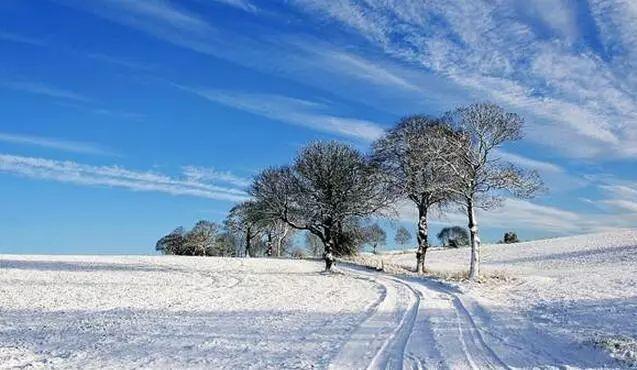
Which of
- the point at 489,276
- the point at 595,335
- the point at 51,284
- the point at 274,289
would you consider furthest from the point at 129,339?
the point at 489,276

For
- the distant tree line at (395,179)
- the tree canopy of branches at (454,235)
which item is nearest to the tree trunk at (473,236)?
the distant tree line at (395,179)

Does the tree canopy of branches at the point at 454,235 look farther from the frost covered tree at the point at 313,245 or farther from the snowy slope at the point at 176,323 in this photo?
the snowy slope at the point at 176,323

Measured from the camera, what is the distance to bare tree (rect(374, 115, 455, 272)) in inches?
1320

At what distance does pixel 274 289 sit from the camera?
1086 inches

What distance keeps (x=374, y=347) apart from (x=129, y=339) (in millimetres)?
5553

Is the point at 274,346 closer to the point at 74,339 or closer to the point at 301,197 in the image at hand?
the point at 74,339

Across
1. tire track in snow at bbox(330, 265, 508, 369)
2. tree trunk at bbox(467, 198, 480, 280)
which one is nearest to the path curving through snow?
tire track in snow at bbox(330, 265, 508, 369)

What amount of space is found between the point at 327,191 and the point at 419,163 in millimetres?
8013

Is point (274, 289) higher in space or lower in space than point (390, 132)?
lower

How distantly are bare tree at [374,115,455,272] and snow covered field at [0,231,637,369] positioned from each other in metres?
7.68

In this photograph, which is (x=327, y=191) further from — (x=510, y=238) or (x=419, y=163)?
(x=510, y=238)

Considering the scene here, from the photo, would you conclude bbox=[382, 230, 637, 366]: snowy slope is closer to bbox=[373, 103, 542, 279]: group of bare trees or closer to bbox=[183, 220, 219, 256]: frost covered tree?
bbox=[373, 103, 542, 279]: group of bare trees

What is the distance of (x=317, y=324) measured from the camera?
49.3ft

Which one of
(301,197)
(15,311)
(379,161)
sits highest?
(379,161)
